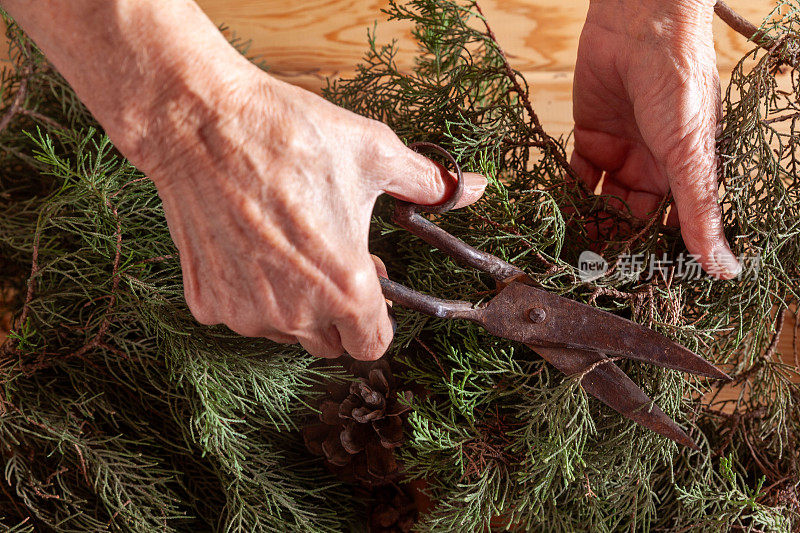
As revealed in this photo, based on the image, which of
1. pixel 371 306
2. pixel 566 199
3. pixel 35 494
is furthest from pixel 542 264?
pixel 35 494

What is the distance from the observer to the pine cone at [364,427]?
0.85 metres

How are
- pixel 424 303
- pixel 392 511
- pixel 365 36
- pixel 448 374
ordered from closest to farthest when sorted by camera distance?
pixel 424 303 < pixel 448 374 < pixel 392 511 < pixel 365 36

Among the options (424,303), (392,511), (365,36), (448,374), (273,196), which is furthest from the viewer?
(365,36)

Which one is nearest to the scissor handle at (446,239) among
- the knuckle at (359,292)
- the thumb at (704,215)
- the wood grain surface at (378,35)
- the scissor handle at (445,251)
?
the scissor handle at (445,251)

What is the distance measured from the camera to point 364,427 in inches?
34.6

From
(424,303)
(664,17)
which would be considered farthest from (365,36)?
(424,303)

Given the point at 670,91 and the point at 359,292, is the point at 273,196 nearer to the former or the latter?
the point at 359,292

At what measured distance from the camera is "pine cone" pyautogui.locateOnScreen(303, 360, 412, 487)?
2.78ft

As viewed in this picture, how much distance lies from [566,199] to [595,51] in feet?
0.74

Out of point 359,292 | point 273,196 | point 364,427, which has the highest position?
point 273,196

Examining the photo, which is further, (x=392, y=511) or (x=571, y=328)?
(x=392, y=511)

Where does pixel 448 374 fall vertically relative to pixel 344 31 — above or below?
below

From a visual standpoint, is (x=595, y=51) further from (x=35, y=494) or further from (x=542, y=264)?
(x=35, y=494)

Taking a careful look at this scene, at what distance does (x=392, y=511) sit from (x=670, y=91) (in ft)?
2.30
